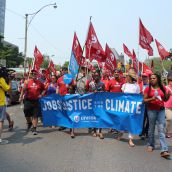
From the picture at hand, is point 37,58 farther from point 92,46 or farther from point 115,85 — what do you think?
point 115,85

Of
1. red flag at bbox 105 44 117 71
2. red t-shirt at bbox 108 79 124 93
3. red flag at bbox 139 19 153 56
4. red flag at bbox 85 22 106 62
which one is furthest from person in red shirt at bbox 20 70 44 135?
red flag at bbox 105 44 117 71

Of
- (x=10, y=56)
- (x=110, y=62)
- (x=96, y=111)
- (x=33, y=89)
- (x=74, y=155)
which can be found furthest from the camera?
(x=10, y=56)

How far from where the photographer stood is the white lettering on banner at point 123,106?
8.59 metres

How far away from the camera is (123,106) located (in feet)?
29.0

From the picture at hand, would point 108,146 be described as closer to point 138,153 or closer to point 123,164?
point 138,153

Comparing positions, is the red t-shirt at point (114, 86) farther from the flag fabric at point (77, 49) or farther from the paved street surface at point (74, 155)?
the flag fabric at point (77, 49)

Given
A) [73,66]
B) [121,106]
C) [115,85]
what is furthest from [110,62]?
[121,106]

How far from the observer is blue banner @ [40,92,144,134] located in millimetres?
8641

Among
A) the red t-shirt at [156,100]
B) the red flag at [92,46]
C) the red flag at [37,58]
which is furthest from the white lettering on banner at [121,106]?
the red flag at [37,58]

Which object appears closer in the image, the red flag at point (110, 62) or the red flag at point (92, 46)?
the red flag at point (92, 46)

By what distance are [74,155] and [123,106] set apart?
213 centimetres

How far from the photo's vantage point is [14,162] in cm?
661

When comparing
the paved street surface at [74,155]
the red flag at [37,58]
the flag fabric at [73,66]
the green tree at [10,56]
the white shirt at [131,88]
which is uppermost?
the green tree at [10,56]

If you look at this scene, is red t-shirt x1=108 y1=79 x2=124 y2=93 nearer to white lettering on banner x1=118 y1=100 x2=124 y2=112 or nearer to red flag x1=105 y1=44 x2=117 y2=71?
white lettering on banner x1=118 y1=100 x2=124 y2=112
